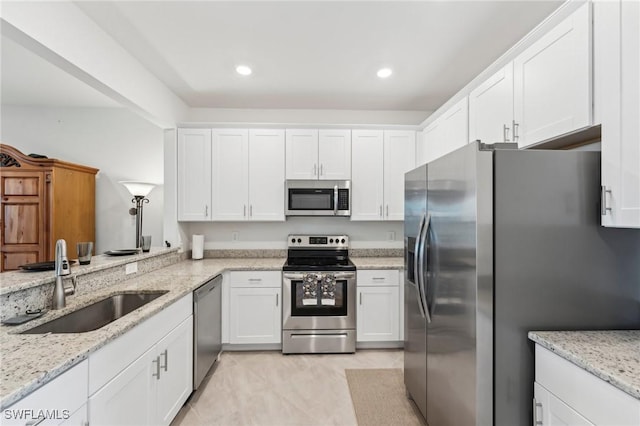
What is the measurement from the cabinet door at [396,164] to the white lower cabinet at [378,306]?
28.7 inches

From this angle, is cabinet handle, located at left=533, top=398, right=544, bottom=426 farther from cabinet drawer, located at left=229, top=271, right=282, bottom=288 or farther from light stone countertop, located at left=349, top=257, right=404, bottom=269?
cabinet drawer, located at left=229, top=271, right=282, bottom=288

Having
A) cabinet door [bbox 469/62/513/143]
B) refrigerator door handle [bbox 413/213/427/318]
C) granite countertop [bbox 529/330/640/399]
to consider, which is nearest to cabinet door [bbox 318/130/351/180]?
cabinet door [bbox 469/62/513/143]

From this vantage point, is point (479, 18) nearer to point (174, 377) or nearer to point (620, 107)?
point (620, 107)

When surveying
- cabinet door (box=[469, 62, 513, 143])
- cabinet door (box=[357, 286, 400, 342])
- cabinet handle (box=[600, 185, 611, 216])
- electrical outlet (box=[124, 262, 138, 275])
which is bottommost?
cabinet door (box=[357, 286, 400, 342])

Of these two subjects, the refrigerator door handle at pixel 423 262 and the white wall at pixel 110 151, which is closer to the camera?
the refrigerator door handle at pixel 423 262

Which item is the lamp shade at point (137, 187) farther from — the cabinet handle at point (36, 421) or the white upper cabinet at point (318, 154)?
the cabinet handle at point (36, 421)

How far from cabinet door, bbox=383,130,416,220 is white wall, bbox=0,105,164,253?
2900mm

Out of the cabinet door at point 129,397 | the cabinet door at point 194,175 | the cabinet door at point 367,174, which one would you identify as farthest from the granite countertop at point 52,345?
the cabinet door at point 367,174

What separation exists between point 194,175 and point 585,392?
11.3 ft

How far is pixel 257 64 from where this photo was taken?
2.51m

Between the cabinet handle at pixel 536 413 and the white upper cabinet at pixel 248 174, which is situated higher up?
the white upper cabinet at pixel 248 174

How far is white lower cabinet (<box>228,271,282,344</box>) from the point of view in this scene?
299 cm

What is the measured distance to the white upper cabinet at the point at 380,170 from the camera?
336 centimetres

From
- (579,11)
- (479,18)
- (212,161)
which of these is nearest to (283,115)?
(212,161)
